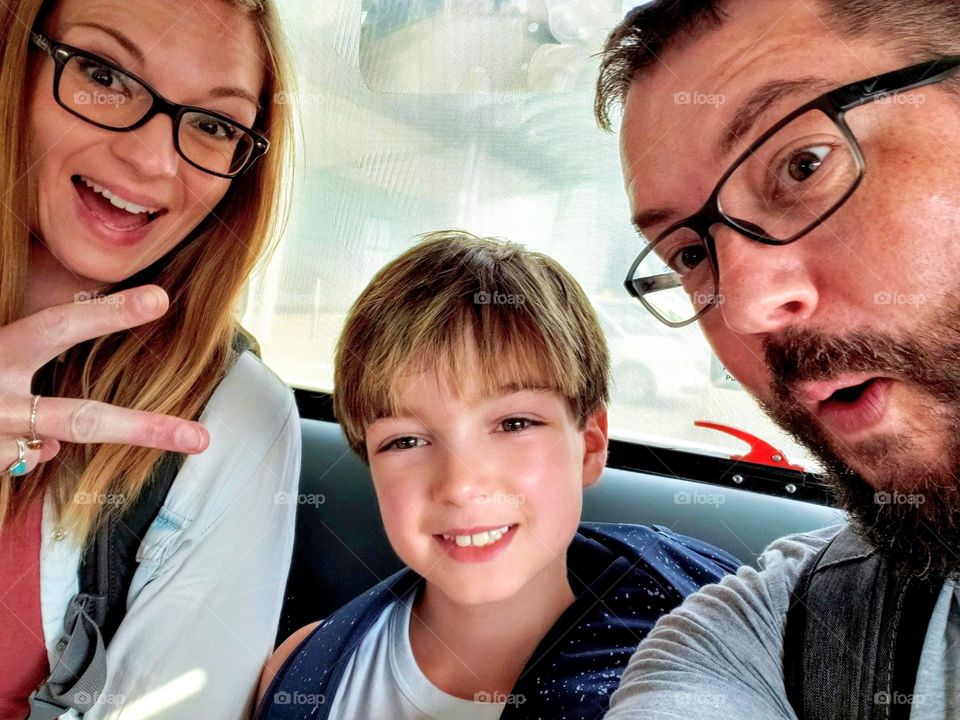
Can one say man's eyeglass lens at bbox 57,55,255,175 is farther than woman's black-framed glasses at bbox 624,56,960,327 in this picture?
Yes

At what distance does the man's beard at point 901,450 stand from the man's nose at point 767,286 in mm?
19

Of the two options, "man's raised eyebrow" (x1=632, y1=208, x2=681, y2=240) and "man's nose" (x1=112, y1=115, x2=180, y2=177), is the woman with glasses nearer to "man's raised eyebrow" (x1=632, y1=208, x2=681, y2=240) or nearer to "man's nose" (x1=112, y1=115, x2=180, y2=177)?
"man's nose" (x1=112, y1=115, x2=180, y2=177)

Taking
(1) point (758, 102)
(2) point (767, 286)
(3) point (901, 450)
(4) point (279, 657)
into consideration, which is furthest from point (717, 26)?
(4) point (279, 657)

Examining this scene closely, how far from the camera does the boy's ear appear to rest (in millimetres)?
842

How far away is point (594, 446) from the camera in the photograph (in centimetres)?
85

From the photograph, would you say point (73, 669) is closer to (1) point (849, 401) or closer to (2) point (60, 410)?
(2) point (60, 410)

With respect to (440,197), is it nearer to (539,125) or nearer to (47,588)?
(539,125)

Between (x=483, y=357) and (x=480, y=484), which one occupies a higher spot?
(x=483, y=357)

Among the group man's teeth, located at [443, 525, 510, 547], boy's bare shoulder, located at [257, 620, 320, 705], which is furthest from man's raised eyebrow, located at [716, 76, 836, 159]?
boy's bare shoulder, located at [257, 620, 320, 705]

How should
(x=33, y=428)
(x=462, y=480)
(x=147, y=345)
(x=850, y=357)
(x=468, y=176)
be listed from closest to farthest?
1. (x=850, y=357)
2. (x=33, y=428)
3. (x=462, y=480)
4. (x=147, y=345)
5. (x=468, y=176)

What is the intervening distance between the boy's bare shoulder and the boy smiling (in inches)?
0.8

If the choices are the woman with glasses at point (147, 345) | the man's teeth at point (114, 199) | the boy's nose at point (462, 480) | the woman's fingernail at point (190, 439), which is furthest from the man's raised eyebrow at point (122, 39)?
the boy's nose at point (462, 480)

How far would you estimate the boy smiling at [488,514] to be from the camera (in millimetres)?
767

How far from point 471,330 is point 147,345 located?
0.41 m
